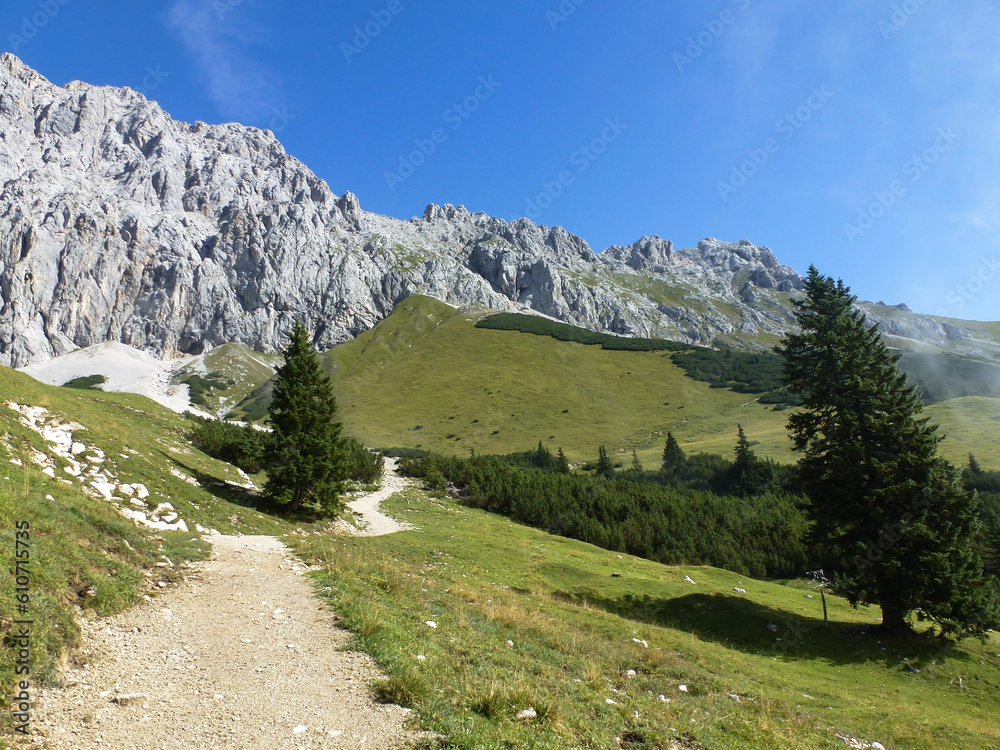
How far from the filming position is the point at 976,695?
15938mm

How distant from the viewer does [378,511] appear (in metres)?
38.8

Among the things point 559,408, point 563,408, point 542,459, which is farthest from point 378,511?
point 563,408

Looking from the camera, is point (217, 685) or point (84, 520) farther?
point (84, 520)

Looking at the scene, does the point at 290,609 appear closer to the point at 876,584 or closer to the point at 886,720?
the point at 886,720

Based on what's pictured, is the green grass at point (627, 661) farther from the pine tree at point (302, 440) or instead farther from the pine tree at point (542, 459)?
the pine tree at point (542, 459)

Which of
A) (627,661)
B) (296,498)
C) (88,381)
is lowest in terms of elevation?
(627,661)

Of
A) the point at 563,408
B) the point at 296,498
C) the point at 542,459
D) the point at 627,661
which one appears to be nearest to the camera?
the point at 627,661

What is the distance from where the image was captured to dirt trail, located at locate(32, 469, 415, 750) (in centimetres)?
557

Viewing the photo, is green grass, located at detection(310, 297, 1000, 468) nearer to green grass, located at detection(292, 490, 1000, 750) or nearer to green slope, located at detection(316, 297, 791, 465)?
green slope, located at detection(316, 297, 791, 465)

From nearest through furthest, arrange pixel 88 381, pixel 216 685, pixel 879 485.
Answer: pixel 216 685
pixel 879 485
pixel 88 381

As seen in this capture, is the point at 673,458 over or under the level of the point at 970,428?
under

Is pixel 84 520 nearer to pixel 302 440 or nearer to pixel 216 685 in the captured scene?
pixel 216 685

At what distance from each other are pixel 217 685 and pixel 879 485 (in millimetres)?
24299

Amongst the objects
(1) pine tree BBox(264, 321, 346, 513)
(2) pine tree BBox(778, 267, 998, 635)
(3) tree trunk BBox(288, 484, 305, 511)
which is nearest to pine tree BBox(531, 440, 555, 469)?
(1) pine tree BBox(264, 321, 346, 513)
